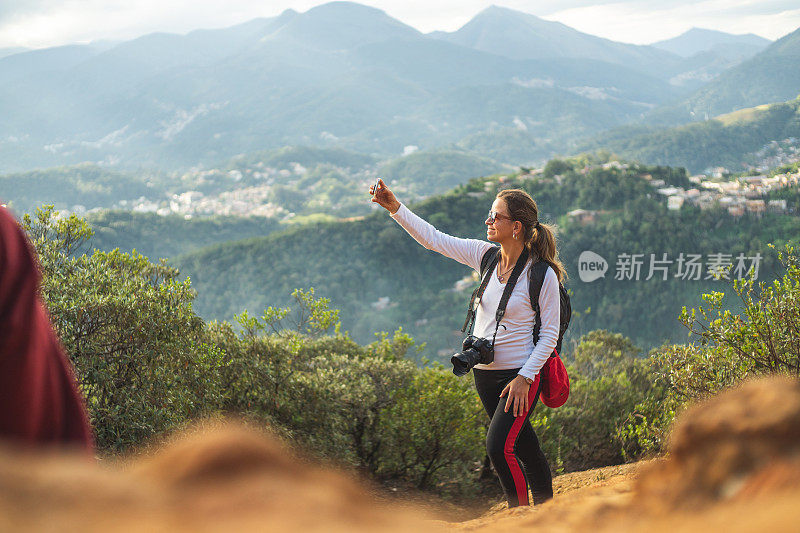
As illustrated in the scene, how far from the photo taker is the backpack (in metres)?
2.93

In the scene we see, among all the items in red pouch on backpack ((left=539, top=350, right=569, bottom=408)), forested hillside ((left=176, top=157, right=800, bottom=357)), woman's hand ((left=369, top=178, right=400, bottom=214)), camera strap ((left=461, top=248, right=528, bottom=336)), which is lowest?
forested hillside ((left=176, top=157, right=800, bottom=357))

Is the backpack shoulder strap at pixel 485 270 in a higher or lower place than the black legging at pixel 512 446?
higher

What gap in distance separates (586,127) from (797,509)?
8454 inches

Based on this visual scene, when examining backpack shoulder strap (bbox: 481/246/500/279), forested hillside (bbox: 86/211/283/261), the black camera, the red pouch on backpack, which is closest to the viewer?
the black camera

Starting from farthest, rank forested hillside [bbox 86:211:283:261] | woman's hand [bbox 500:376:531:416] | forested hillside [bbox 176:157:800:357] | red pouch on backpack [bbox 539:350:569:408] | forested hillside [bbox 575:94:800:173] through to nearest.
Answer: forested hillside [bbox 575:94:800:173] < forested hillside [bbox 86:211:283:261] < forested hillside [bbox 176:157:800:357] < red pouch on backpack [bbox 539:350:569:408] < woman's hand [bbox 500:376:531:416]

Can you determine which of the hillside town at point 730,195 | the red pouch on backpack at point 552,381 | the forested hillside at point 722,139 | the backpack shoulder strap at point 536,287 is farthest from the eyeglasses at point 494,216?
the forested hillside at point 722,139

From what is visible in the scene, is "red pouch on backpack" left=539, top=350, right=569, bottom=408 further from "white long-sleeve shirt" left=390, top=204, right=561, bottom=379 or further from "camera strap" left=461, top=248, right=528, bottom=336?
"camera strap" left=461, top=248, right=528, bottom=336

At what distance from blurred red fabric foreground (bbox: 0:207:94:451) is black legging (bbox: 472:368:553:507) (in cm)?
235

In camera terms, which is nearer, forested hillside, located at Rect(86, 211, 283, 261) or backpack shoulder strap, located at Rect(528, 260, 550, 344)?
backpack shoulder strap, located at Rect(528, 260, 550, 344)

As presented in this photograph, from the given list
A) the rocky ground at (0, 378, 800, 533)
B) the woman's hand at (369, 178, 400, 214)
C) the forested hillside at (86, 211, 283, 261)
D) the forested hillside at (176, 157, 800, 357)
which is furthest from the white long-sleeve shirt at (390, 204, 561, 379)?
the forested hillside at (86, 211, 283, 261)

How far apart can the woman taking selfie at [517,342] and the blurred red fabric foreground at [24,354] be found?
2317 mm

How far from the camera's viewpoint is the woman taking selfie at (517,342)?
9.37ft

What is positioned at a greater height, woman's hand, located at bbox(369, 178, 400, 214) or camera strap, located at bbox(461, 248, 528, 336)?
woman's hand, located at bbox(369, 178, 400, 214)

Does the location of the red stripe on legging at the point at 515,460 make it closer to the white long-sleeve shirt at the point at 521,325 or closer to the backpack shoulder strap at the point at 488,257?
the white long-sleeve shirt at the point at 521,325
